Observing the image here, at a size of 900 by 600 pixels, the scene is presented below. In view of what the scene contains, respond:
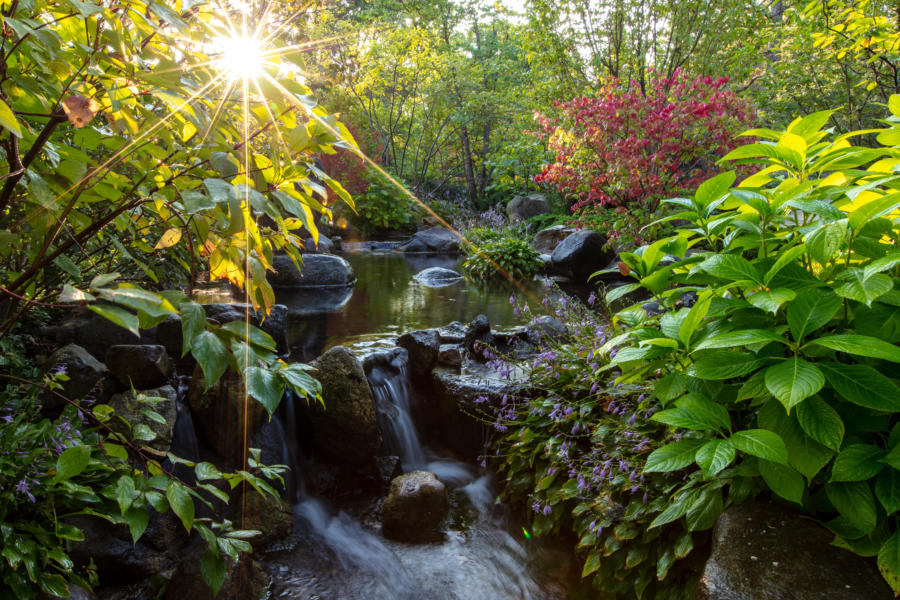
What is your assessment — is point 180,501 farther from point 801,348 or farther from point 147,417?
point 147,417

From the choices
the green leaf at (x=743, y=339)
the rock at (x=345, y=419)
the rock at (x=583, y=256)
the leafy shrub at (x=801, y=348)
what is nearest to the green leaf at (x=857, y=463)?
the leafy shrub at (x=801, y=348)

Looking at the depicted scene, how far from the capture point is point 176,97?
3.30 feet

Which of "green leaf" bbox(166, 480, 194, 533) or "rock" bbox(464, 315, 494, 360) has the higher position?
"green leaf" bbox(166, 480, 194, 533)

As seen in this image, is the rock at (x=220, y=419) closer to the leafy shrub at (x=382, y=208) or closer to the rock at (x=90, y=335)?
the rock at (x=90, y=335)

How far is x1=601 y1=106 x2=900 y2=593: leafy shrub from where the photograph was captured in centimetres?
136

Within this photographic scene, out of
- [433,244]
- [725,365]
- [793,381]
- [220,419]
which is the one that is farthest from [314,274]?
→ [793,381]

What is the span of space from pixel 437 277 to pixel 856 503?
10158 mm

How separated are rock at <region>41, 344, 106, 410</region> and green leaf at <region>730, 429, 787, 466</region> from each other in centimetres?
359

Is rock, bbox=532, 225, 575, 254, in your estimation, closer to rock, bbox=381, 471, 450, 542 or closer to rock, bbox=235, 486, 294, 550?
rock, bbox=381, 471, 450, 542

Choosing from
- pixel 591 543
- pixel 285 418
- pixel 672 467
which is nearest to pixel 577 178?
pixel 285 418

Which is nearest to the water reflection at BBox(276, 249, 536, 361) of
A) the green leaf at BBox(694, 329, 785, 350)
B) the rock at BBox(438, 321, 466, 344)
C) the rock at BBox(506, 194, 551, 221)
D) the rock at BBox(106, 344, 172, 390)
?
the rock at BBox(438, 321, 466, 344)

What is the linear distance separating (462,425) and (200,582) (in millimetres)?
2374

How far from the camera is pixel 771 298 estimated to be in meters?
1.35

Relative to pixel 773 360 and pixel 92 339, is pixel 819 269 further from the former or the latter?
pixel 92 339
